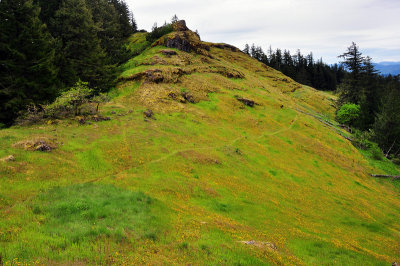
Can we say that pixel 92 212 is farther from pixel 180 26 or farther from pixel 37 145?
pixel 180 26

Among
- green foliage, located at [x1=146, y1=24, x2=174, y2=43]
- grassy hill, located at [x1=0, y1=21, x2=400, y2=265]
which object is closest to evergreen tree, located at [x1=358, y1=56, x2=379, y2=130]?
grassy hill, located at [x1=0, y1=21, x2=400, y2=265]

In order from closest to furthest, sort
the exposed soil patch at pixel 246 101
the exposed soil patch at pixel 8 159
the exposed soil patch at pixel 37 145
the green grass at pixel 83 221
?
the green grass at pixel 83 221
the exposed soil patch at pixel 8 159
the exposed soil patch at pixel 37 145
the exposed soil patch at pixel 246 101

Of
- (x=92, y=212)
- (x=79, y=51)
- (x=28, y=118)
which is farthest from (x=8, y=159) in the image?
(x=79, y=51)

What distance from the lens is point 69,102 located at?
105 feet

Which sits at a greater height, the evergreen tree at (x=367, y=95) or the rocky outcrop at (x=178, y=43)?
the rocky outcrop at (x=178, y=43)

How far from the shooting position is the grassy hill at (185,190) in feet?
36.0

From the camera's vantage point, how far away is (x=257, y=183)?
26.9 meters

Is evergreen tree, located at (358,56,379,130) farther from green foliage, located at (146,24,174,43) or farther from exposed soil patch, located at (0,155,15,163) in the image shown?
exposed soil patch, located at (0,155,15,163)

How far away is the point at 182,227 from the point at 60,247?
6.50 meters

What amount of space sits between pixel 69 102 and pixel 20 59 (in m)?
9.90

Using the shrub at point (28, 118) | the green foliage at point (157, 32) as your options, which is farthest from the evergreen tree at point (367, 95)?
the shrub at point (28, 118)

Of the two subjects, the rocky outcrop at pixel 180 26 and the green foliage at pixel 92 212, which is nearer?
the green foliage at pixel 92 212

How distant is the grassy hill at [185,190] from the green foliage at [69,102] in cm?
236

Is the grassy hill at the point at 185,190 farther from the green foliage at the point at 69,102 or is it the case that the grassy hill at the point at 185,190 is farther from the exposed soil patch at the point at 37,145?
the green foliage at the point at 69,102
